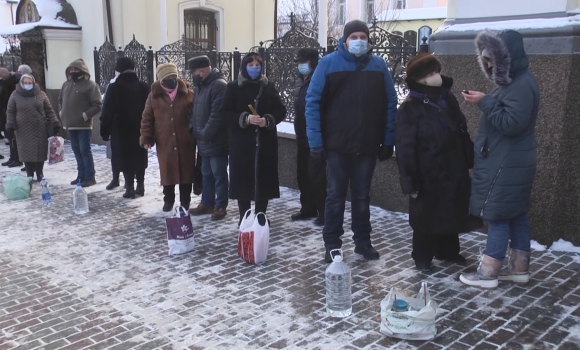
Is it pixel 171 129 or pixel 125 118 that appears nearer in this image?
pixel 171 129

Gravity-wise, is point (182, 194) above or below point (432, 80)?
below

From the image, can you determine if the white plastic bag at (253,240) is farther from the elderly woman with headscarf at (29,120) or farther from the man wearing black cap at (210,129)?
the elderly woman with headscarf at (29,120)

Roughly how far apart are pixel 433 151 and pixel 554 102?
139cm

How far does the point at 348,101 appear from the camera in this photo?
461cm

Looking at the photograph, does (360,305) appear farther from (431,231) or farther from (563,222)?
(563,222)

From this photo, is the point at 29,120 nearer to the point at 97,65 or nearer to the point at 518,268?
the point at 97,65

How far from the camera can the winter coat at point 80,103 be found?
8.13m

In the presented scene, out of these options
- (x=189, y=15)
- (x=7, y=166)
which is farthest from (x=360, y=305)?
(x=189, y=15)

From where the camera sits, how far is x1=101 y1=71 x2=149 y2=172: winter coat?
23.9 ft

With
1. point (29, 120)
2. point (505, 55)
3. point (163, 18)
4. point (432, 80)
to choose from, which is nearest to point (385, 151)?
point (432, 80)

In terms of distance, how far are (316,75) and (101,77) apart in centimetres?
917

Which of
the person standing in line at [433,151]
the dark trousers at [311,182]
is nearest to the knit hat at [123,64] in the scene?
the dark trousers at [311,182]

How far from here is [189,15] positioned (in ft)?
51.2

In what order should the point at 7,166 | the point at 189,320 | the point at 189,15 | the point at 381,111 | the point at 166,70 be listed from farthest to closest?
the point at 189,15 < the point at 7,166 < the point at 166,70 < the point at 381,111 < the point at 189,320
